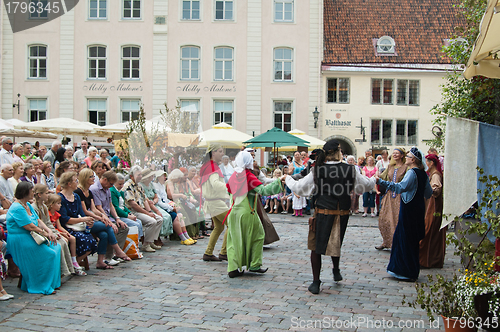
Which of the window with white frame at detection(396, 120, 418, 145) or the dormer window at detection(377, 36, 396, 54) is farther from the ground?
the dormer window at detection(377, 36, 396, 54)

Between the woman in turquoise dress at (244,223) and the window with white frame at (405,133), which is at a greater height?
the window with white frame at (405,133)

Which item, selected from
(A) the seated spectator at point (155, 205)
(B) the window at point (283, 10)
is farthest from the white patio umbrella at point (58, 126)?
(B) the window at point (283, 10)

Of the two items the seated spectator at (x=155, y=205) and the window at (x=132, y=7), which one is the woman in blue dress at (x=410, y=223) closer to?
the seated spectator at (x=155, y=205)

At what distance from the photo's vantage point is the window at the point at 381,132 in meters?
28.0

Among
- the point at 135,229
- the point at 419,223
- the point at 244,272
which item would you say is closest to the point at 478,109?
the point at 419,223

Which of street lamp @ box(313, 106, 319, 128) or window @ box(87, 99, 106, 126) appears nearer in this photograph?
street lamp @ box(313, 106, 319, 128)

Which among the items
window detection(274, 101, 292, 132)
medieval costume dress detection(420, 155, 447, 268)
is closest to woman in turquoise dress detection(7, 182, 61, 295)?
medieval costume dress detection(420, 155, 447, 268)

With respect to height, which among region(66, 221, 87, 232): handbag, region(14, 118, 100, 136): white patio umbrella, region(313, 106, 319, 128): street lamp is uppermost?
region(313, 106, 319, 128): street lamp

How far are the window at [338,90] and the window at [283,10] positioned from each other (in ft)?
14.0

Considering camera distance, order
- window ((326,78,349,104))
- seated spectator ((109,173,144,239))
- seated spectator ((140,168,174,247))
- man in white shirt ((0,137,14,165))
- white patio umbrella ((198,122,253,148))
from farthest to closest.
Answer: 1. window ((326,78,349,104))
2. white patio umbrella ((198,122,253,148))
3. man in white shirt ((0,137,14,165))
4. seated spectator ((140,168,174,247))
5. seated spectator ((109,173,144,239))

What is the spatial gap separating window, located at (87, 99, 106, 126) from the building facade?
6 cm

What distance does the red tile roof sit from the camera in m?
28.2

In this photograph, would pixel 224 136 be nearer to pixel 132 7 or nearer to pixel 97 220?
pixel 97 220

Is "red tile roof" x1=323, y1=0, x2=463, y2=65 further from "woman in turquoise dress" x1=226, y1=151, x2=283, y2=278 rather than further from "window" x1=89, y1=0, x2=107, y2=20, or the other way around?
"woman in turquoise dress" x1=226, y1=151, x2=283, y2=278
